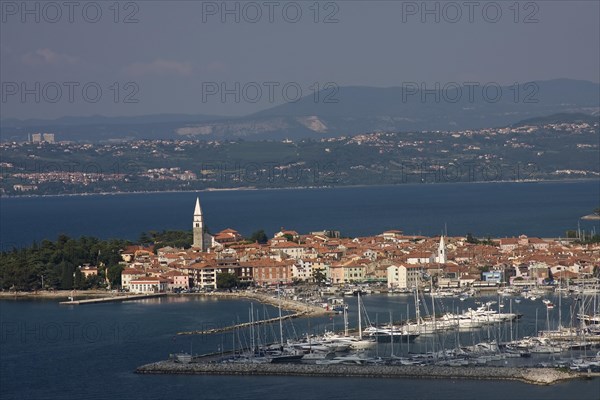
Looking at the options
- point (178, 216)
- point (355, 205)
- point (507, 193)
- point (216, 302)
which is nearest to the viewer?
point (216, 302)

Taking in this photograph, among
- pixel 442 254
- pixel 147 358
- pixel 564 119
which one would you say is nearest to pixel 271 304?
pixel 442 254

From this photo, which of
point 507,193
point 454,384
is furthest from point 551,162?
point 454,384

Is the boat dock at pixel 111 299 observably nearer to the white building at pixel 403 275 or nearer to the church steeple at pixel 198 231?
the white building at pixel 403 275

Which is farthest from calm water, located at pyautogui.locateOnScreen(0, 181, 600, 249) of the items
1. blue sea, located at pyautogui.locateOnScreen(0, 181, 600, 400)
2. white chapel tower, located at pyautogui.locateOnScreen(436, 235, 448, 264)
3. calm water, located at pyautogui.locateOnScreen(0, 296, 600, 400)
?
calm water, located at pyautogui.locateOnScreen(0, 296, 600, 400)

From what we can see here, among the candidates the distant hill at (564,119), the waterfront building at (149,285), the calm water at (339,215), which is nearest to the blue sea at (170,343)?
the calm water at (339,215)

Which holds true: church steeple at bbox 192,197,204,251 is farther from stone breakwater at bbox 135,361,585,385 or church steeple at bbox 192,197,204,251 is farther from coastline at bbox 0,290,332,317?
stone breakwater at bbox 135,361,585,385

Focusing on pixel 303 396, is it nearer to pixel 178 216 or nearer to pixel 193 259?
pixel 193 259
